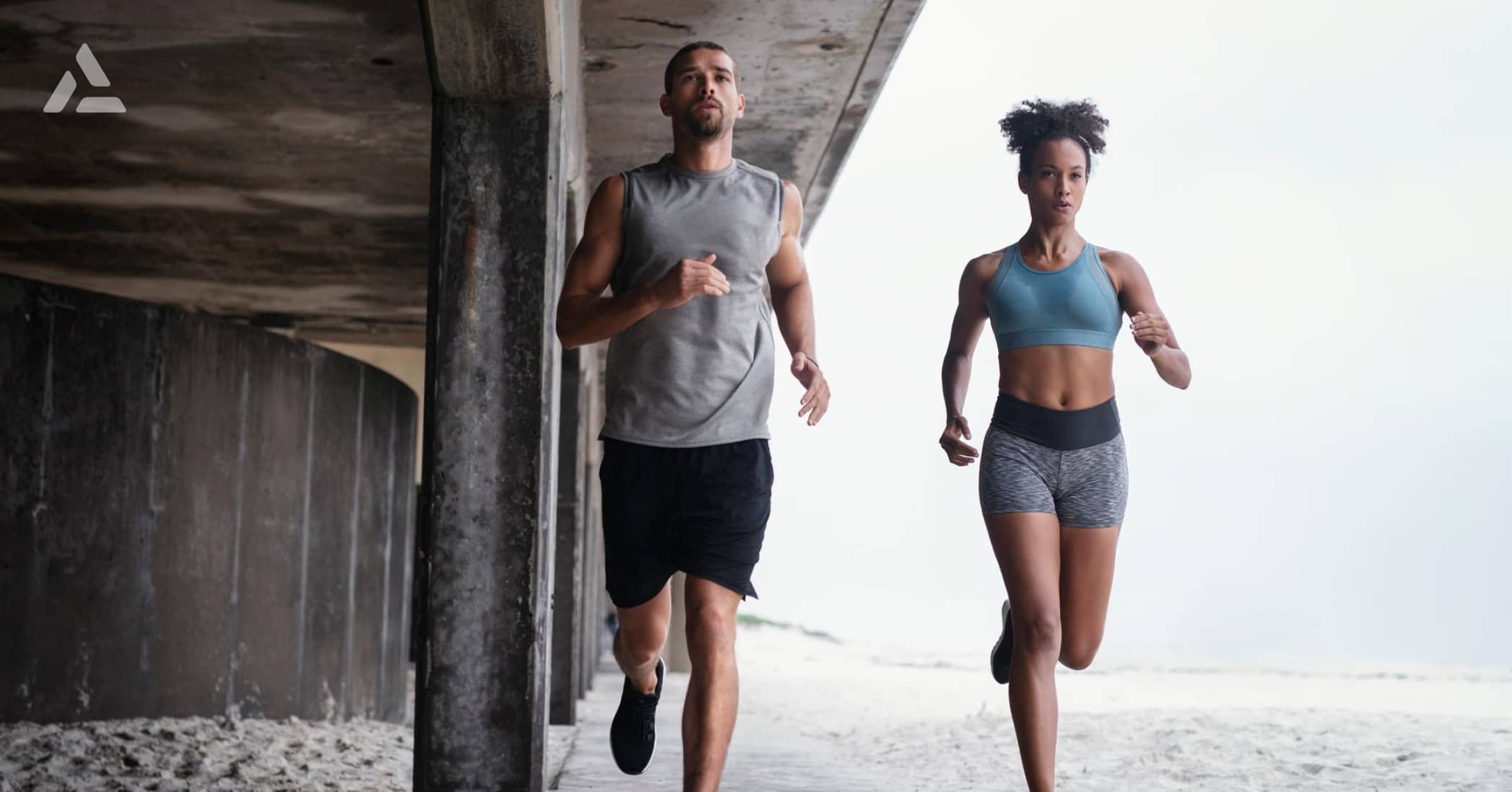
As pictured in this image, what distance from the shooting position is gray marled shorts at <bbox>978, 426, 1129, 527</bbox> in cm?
400

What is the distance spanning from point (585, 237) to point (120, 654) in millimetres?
4655

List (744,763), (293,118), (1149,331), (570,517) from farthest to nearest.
A: (570,517)
(293,118)
(744,763)
(1149,331)

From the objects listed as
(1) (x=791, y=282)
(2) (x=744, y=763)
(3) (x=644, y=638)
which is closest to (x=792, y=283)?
(1) (x=791, y=282)

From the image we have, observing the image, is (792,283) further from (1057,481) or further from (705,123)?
(1057,481)

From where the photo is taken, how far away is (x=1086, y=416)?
160 inches

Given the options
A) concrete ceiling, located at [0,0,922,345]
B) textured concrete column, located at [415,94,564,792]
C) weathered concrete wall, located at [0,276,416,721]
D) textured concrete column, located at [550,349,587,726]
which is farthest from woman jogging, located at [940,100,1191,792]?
textured concrete column, located at [550,349,587,726]

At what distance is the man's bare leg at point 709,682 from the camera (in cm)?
338

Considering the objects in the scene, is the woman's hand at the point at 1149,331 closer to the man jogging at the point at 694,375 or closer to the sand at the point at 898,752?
the man jogging at the point at 694,375

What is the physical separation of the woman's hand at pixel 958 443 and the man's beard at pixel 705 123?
1.12 metres

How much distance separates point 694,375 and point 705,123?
2.05 ft

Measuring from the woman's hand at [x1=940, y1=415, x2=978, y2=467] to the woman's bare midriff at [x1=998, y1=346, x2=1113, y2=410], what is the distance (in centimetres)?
18

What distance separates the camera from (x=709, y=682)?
3430 mm

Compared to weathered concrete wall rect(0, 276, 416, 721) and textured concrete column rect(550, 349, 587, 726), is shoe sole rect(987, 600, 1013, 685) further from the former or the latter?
textured concrete column rect(550, 349, 587, 726)

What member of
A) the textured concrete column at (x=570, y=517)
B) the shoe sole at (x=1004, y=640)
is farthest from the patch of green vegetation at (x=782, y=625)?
the shoe sole at (x=1004, y=640)
